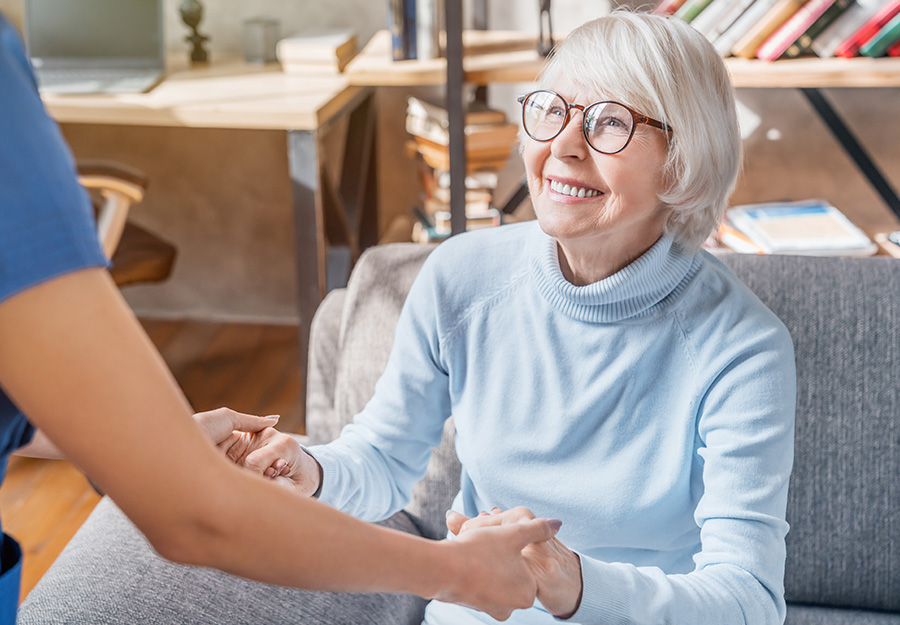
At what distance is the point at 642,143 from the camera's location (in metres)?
1.06

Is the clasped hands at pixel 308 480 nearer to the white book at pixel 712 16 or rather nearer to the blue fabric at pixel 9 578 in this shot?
the blue fabric at pixel 9 578

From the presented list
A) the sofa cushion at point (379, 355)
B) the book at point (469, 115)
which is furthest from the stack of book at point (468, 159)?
the sofa cushion at point (379, 355)

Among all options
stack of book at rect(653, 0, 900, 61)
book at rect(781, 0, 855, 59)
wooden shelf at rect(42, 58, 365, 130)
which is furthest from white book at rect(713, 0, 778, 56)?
wooden shelf at rect(42, 58, 365, 130)

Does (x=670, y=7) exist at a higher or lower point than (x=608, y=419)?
higher

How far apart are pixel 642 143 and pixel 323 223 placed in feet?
4.65

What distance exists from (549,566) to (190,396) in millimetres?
2016

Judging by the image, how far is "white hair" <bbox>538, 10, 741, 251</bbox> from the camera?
1.03m

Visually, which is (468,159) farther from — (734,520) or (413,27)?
(734,520)

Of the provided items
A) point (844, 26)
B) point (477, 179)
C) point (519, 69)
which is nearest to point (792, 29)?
point (844, 26)

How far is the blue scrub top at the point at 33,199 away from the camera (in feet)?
1.61

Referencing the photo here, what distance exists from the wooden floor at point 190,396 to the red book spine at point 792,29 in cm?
154

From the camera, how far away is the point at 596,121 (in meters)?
1.07

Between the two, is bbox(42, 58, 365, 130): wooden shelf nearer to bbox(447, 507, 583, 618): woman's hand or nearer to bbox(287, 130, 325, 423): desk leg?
bbox(287, 130, 325, 423): desk leg

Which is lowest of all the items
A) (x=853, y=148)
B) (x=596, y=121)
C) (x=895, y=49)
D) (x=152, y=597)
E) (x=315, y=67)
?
(x=152, y=597)
